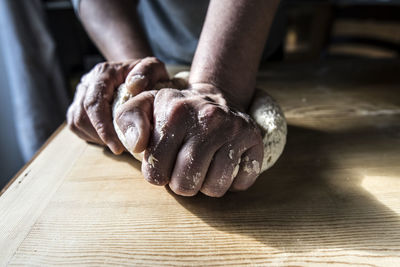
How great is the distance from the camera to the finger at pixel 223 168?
1.44ft

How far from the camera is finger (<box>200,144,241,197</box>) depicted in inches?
17.3

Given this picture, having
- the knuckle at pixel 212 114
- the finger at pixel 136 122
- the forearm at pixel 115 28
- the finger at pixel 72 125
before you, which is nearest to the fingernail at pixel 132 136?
the finger at pixel 136 122

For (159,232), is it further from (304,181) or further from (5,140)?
(5,140)

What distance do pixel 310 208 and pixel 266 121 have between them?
0.58 feet

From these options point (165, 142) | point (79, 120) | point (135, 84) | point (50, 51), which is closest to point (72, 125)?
point (79, 120)

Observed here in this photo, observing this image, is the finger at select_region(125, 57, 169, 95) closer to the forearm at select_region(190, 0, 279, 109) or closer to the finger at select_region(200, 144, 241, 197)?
the forearm at select_region(190, 0, 279, 109)

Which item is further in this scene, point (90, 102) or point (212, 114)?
point (90, 102)

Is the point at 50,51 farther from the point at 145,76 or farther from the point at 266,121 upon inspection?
the point at 266,121

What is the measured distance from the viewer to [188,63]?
3.43 feet

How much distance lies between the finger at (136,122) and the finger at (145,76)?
3.2 inches

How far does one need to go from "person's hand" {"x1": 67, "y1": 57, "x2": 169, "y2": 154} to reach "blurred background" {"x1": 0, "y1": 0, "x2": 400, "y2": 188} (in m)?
0.64

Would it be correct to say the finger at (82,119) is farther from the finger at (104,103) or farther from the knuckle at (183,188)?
the knuckle at (183,188)

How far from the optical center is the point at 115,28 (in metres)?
0.78

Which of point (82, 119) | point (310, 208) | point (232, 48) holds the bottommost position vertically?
point (310, 208)
